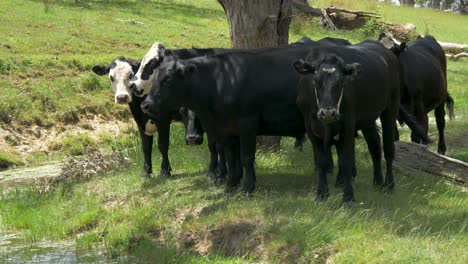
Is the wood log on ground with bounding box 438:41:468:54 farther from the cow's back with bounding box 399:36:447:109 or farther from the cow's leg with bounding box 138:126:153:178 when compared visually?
the cow's leg with bounding box 138:126:153:178

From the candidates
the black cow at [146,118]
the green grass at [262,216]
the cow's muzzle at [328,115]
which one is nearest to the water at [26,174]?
the green grass at [262,216]

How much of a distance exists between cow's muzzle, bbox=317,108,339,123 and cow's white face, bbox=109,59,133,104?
13.5ft

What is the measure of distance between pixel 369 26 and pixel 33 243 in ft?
86.4

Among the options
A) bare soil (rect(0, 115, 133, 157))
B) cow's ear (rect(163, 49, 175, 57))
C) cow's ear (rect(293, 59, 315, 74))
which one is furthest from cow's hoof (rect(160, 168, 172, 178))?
bare soil (rect(0, 115, 133, 157))

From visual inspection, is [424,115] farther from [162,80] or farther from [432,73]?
[162,80]

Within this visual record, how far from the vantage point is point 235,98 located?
10.6 metres

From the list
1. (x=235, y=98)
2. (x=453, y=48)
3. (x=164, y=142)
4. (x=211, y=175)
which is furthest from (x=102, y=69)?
(x=453, y=48)

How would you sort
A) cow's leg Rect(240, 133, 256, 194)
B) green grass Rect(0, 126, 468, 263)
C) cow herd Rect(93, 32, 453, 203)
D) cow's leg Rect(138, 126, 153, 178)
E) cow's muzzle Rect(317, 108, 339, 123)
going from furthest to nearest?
cow's leg Rect(138, 126, 153, 178) < cow's leg Rect(240, 133, 256, 194) < cow herd Rect(93, 32, 453, 203) < cow's muzzle Rect(317, 108, 339, 123) < green grass Rect(0, 126, 468, 263)

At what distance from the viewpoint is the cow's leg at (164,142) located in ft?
40.5

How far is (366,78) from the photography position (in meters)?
10.1

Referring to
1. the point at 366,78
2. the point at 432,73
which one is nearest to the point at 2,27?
the point at 432,73

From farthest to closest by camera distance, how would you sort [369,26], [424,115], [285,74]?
[369,26] < [424,115] < [285,74]

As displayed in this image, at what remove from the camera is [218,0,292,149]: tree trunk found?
13414 millimetres

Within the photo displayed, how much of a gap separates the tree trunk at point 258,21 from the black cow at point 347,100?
2593 mm
